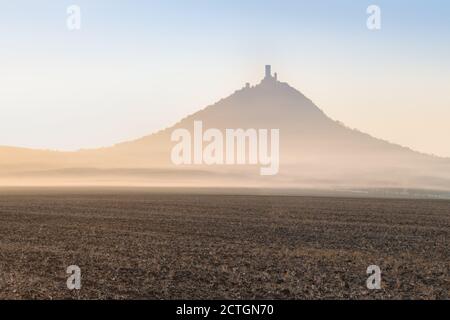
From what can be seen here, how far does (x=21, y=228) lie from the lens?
39688mm

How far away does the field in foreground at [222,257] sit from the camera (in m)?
20.4

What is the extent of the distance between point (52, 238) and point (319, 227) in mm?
17222

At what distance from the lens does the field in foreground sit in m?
20.4

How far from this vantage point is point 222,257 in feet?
87.4

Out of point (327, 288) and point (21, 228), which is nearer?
point (327, 288)
